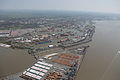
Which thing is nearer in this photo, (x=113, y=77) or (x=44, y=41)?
(x=113, y=77)

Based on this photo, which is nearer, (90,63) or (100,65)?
(100,65)

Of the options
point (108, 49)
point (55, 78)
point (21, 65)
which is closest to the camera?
point (55, 78)

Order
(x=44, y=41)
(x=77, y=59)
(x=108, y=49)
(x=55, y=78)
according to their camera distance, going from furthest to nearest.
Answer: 1. (x=44, y=41)
2. (x=108, y=49)
3. (x=77, y=59)
4. (x=55, y=78)

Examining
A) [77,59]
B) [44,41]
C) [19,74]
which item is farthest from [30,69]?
[44,41]

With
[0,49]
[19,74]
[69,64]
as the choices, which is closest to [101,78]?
[69,64]

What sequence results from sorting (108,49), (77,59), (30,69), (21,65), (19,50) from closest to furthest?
(30,69)
(21,65)
(77,59)
(19,50)
(108,49)

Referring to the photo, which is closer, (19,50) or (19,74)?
(19,74)

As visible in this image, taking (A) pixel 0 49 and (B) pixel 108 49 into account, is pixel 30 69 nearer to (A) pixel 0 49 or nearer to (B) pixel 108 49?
(A) pixel 0 49

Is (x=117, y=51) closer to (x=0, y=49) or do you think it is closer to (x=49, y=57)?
(x=49, y=57)

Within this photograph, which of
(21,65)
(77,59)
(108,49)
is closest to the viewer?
(21,65)
